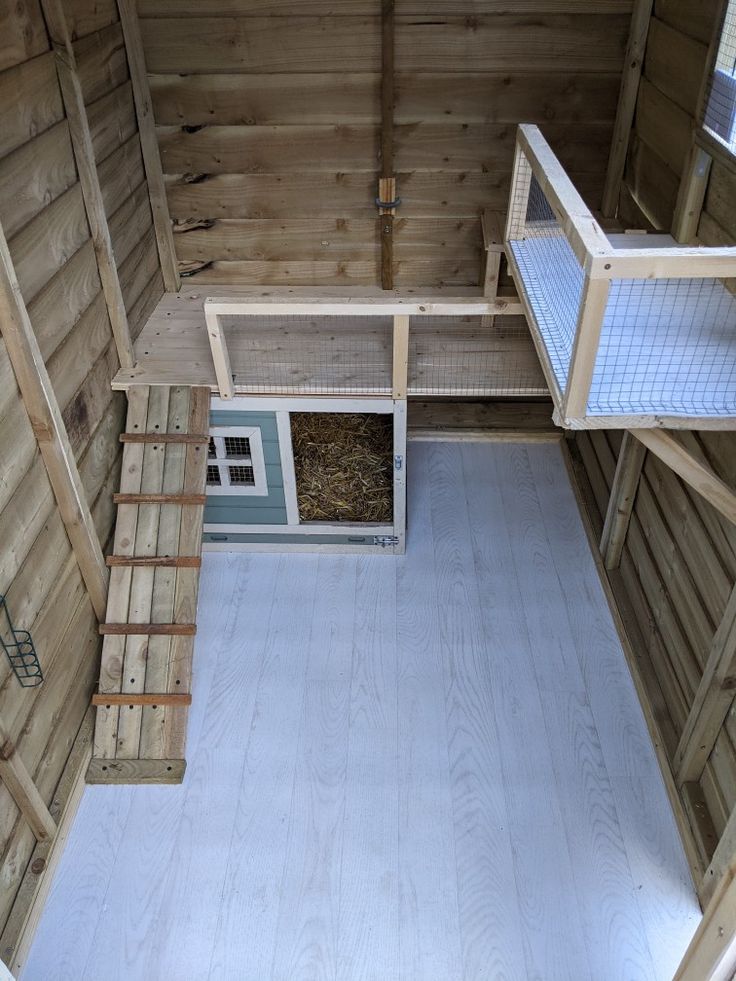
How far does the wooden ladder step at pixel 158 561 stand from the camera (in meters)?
2.65

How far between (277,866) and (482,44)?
288 centimetres

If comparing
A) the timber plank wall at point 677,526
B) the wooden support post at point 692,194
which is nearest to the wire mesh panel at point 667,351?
the timber plank wall at point 677,526

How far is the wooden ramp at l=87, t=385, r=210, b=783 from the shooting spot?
8.02 feet

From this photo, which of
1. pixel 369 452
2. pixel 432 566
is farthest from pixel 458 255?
pixel 432 566

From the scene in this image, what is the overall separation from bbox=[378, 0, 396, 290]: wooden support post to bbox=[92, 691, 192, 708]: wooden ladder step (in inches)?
77.5

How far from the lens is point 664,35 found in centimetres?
261

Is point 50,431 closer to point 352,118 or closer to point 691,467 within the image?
point 691,467

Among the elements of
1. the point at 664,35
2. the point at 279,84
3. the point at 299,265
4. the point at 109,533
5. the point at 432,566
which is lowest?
the point at 432,566

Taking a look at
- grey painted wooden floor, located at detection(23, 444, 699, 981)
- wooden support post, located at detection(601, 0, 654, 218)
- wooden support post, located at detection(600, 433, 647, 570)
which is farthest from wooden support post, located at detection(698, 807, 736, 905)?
wooden support post, located at detection(601, 0, 654, 218)

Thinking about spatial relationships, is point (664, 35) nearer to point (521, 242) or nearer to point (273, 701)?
point (521, 242)

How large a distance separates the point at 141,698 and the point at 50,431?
90cm

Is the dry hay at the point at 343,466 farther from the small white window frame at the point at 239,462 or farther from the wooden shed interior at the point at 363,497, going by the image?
the small white window frame at the point at 239,462

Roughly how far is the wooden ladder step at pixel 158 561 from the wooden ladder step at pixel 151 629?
0.20 metres

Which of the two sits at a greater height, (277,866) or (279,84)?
(279,84)
